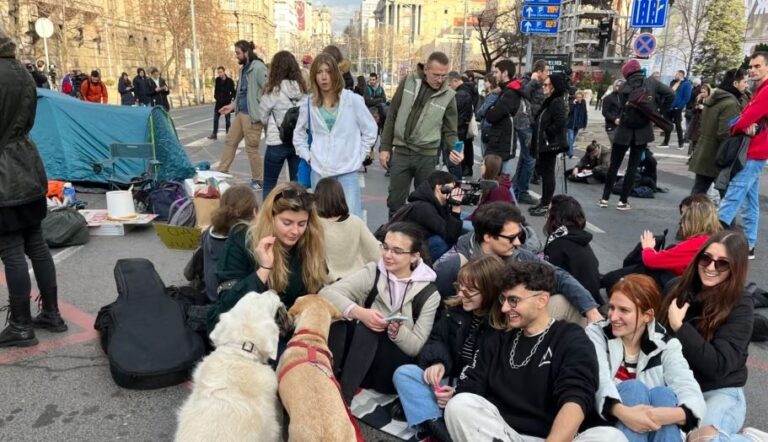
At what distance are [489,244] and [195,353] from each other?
6.43 feet

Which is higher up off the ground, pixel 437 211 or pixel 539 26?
pixel 539 26

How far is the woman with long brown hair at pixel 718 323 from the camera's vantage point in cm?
268

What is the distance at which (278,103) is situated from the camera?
6996 mm

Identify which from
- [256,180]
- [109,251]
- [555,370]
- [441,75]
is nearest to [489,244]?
[555,370]

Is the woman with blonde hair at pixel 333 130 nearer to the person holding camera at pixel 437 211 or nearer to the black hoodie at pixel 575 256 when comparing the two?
the person holding camera at pixel 437 211

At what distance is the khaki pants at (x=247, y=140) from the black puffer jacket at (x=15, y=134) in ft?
16.4

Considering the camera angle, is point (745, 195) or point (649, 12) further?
point (649, 12)

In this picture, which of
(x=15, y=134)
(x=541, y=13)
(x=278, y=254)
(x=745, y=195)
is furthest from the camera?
(x=541, y=13)

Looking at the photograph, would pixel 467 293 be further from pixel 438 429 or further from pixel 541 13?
pixel 541 13

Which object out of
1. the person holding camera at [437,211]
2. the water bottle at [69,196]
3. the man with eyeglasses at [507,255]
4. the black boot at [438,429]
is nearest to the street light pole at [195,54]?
the water bottle at [69,196]

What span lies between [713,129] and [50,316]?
674cm

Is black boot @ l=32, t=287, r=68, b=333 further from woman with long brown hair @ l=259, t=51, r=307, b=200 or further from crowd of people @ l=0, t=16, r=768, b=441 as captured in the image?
woman with long brown hair @ l=259, t=51, r=307, b=200

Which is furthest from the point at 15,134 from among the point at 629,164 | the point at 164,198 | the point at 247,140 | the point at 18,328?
the point at 629,164

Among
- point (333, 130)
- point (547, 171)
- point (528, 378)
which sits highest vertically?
point (333, 130)
